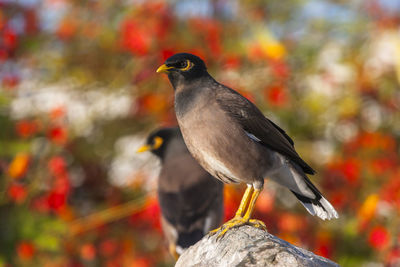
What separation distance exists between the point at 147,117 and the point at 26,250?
85.4 inches

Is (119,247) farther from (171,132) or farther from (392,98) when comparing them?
(392,98)

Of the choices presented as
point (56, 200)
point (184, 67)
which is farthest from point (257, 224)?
point (56, 200)

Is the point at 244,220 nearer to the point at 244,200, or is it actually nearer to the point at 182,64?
the point at 244,200

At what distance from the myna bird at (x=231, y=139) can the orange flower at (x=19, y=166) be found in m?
3.11

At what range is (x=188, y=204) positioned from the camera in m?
4.39

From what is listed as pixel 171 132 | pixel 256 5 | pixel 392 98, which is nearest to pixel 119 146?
pixel 171 132

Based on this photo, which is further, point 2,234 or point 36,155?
point 36,155

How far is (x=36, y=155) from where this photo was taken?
19.7 feet

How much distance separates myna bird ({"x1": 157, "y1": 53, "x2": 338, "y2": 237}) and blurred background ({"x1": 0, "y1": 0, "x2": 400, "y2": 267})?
255 cm

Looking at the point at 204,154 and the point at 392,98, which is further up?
the point at 204,154

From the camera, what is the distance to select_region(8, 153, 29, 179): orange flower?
18.0ft

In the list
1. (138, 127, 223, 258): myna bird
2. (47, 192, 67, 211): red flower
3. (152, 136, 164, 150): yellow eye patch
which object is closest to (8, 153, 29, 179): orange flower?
(47, 192, 67, 211): red flower

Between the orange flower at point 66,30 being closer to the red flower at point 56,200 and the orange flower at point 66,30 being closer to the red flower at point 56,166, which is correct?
the red flower at point 56,166

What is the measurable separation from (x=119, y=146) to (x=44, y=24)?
1.81m
